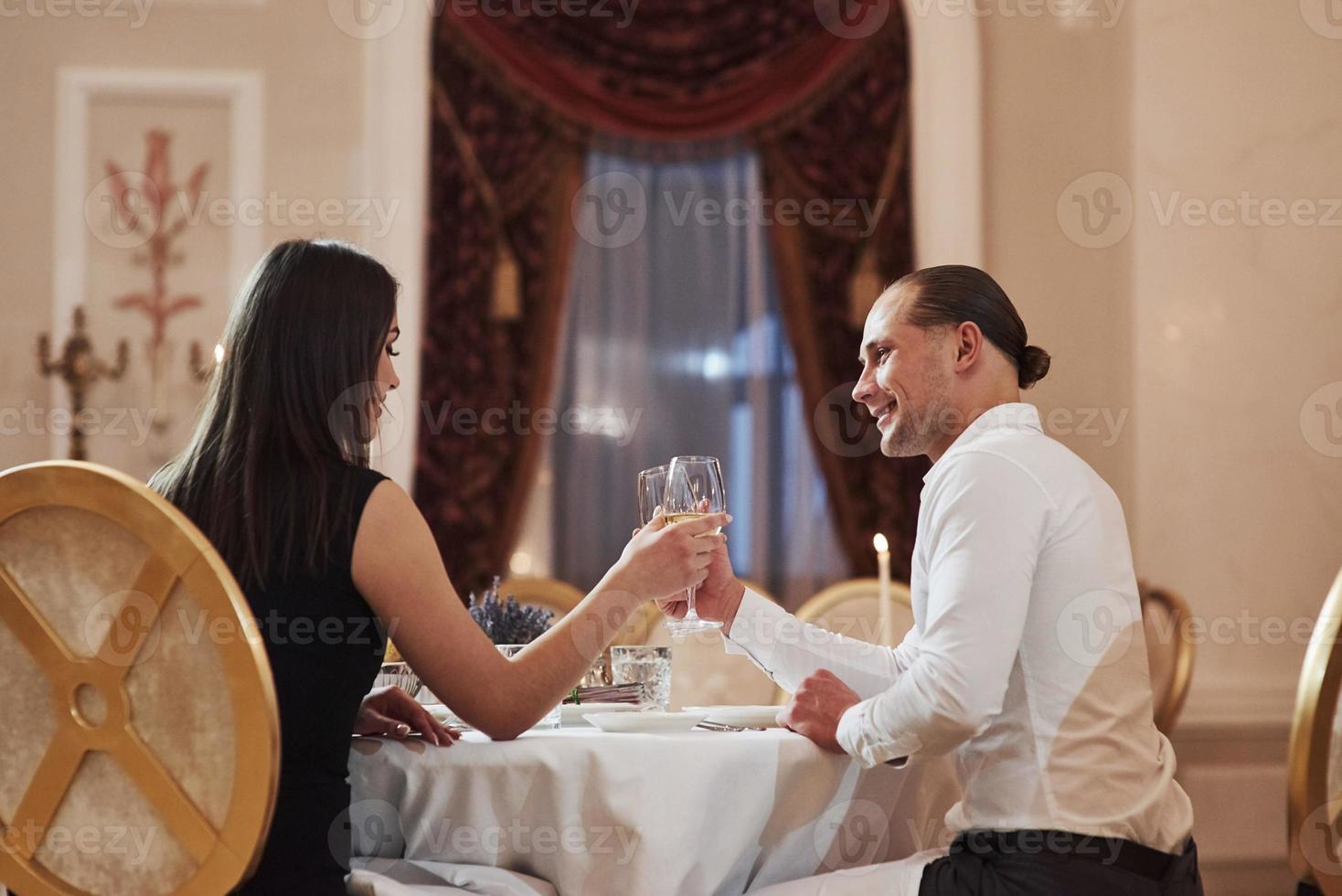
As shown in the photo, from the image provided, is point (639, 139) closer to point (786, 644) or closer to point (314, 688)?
point (786, 644)

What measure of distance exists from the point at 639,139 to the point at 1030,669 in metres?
3.77

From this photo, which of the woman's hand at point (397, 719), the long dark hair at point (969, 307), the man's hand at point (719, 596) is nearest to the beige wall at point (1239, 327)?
the long dark hair at point (969, 307)

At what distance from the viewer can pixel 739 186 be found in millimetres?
5223

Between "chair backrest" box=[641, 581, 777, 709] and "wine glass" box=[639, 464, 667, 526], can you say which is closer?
"wine glass" box=[639, 464, 667, 526]

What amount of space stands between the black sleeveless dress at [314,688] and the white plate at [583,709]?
54 cm

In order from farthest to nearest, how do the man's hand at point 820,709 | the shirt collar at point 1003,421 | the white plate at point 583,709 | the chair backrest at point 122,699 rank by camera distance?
1. the white plate at point 583,709
2. the shirt collar at point 1003,421
3. the man's hand at point 820,709
4. the chair backrest at point 122,699

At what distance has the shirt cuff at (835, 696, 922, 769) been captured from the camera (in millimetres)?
1695

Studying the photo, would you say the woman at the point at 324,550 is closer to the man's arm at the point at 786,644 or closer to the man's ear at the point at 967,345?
the man's arm at the point at 786,644

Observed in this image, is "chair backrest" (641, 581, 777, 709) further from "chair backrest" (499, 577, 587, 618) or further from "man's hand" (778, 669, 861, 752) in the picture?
"man's hand" (778, 669, 861, 752)

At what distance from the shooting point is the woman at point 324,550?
63.6 inches

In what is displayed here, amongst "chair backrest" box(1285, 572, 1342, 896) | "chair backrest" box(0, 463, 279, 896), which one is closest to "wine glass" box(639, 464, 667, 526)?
"chair backrest" box(0, 463, 279, 896)

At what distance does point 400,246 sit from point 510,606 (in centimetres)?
282

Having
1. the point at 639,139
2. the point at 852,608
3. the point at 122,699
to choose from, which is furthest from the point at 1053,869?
the point at 639,139

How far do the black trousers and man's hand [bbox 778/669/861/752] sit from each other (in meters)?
0.22
